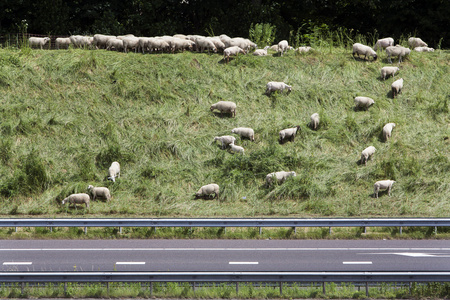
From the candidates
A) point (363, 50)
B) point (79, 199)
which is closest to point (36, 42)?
point (79, 199)

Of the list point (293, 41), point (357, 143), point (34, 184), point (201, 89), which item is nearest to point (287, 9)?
point (293, 41)

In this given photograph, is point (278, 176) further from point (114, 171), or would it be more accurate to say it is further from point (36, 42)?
point (36, 42)

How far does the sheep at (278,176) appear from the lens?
64.5 ft

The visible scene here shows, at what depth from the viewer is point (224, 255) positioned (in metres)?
14.4

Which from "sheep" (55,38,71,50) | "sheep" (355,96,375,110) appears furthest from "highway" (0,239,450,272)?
"sheep" (55,38,71,50)

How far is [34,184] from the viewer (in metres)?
19.5

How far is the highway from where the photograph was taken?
13.3m

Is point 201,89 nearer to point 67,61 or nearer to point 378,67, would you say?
point 67,61

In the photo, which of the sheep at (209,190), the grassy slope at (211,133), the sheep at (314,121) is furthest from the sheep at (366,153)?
the sheep at (209,190)

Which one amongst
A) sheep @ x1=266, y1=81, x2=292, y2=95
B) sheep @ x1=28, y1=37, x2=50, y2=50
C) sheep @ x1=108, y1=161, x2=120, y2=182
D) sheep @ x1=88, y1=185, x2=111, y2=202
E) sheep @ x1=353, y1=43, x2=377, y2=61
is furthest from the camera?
sheep @ x1=28, y1=37, x2=50, y2=50

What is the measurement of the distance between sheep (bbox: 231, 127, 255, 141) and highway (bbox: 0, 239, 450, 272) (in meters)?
6.56

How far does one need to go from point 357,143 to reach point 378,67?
19.3ft

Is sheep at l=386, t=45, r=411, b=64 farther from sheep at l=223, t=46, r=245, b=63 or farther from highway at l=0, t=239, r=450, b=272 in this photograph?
highway at l=0, t=239, r=450, b=272

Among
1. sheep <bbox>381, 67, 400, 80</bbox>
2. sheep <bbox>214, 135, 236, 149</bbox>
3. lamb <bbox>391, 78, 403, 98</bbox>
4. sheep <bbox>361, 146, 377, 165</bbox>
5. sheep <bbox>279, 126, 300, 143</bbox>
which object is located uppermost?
sheep <bbox>381, 67, 400, 80</bbox>
